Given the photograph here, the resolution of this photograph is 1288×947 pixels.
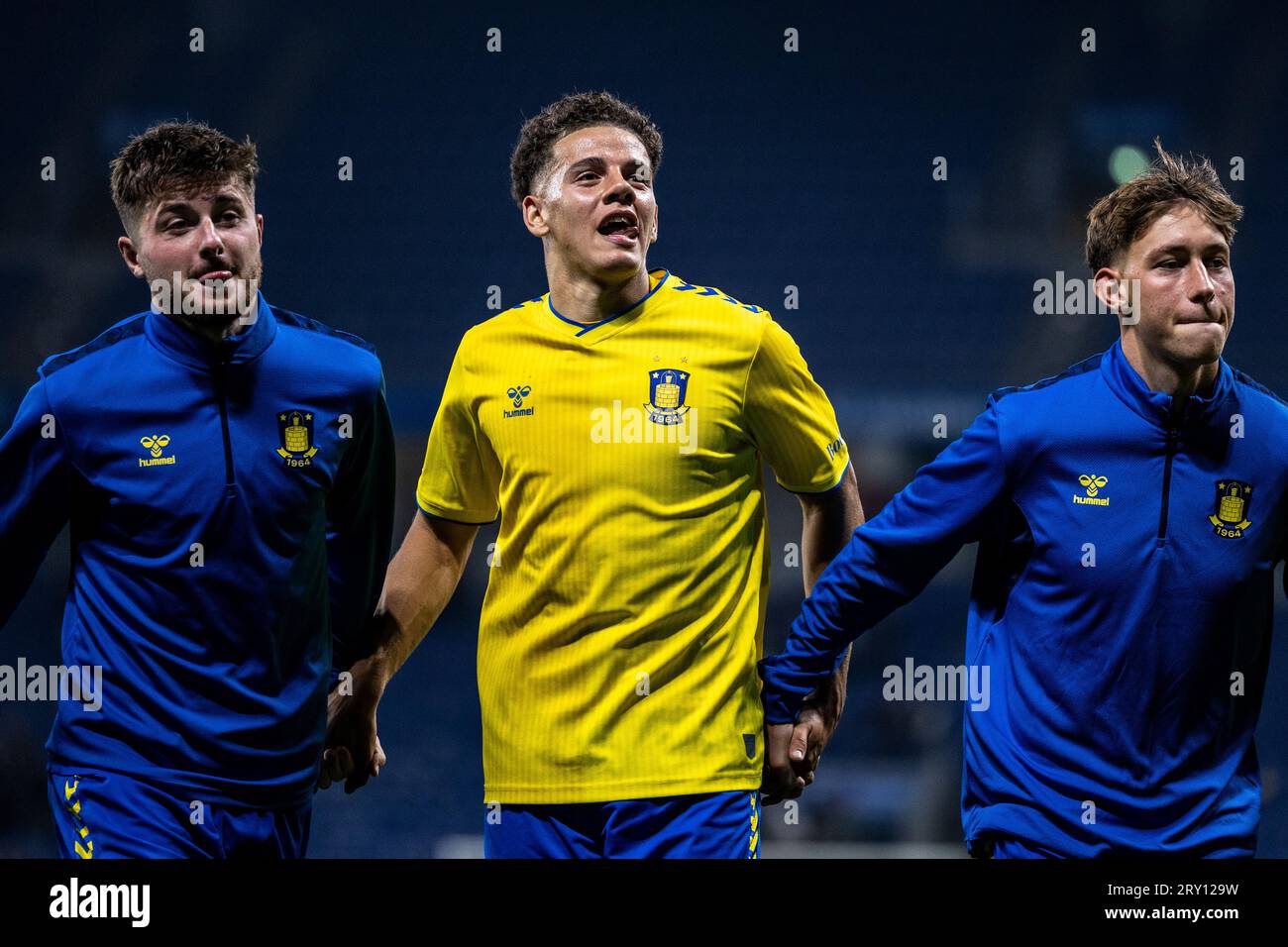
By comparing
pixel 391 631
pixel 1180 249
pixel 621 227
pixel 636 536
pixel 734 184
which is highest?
pixel 734 184

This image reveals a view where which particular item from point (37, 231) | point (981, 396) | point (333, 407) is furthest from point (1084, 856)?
point (37, 231)

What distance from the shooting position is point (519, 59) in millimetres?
6969

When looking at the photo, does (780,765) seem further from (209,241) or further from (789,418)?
(209,241)

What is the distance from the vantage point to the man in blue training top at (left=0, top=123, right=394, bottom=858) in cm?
296

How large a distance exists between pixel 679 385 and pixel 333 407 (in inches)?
27.1

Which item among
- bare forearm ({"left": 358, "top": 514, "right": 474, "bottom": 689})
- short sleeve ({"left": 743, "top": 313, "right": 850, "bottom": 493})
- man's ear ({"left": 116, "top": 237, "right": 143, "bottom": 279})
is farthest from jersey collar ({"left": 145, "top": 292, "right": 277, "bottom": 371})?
short sleeve ({"left": 743, "top": 313, "right": 850, "bottom": 493})

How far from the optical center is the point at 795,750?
3.11 m

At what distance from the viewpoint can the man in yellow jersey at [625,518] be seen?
2982 mm

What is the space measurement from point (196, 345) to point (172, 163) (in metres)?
0.35

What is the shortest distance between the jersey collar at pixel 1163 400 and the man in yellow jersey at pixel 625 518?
1.85ft

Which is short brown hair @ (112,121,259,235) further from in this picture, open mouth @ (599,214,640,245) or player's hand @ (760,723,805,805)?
player's hand @ (760,723,805,805)

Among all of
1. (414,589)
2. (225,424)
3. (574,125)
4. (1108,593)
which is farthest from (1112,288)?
(225,424)

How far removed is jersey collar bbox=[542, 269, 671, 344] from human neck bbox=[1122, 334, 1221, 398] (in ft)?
3.08

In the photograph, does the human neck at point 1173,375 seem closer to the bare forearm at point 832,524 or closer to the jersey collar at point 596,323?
the bare forearm at point 832,524
